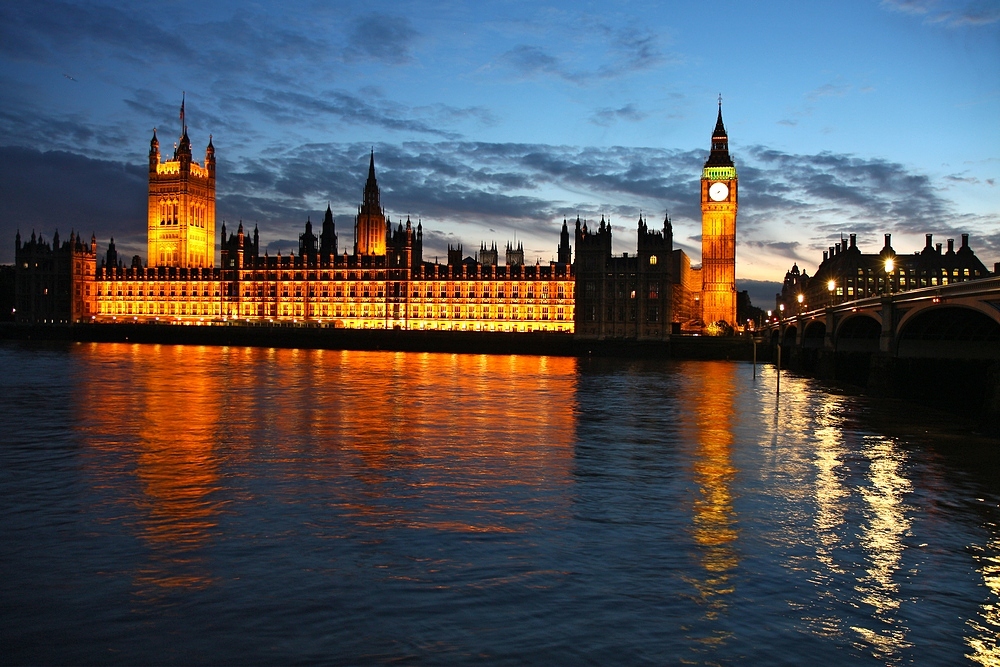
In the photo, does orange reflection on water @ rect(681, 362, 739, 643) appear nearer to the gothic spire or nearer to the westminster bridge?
the westminster bridge

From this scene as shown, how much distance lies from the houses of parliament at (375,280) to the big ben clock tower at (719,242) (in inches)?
7.5

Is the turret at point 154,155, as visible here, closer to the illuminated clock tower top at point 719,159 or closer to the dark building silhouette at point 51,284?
the dark building silhouette at point 51,284

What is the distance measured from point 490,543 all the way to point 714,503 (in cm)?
648

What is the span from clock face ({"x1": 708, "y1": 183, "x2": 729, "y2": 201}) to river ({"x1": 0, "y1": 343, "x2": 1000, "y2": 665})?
4736 inches

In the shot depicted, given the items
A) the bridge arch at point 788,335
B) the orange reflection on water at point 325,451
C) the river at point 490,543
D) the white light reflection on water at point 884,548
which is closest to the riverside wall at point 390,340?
the bridge arch at point 788,335

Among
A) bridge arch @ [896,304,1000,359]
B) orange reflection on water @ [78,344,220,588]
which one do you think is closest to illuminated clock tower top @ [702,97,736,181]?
bridge arch @ [896,304,1000,359]

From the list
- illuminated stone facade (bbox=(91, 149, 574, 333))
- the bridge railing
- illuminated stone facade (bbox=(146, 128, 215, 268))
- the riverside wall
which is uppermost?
illuminated stone facade (bbox=(146, 128, 215, 268))

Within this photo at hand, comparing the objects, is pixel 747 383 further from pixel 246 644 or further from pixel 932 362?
pixel 246 644

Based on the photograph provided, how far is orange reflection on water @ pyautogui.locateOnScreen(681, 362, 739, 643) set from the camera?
13281mm

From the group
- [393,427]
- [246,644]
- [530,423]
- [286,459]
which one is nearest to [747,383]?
[530,423]

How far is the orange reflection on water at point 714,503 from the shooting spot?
13281 mm

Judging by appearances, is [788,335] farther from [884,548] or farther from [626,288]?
[884,548]

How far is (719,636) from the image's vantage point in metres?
11.3

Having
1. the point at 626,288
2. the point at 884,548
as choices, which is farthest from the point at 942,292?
the point at 626,288
